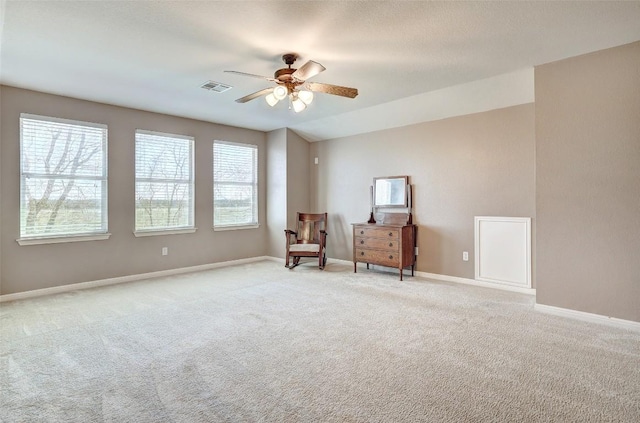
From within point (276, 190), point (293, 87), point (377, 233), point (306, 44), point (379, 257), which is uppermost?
point (306, 44)

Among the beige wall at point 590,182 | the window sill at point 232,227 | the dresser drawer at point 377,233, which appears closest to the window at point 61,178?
the window sill at point 232,227

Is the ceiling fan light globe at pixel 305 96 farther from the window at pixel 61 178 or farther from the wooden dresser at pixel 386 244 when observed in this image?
the window at pixel 61 178

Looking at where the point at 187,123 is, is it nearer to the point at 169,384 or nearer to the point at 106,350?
the point at 106,350

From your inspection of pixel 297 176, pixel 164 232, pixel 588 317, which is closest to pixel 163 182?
→ pixel 164 232

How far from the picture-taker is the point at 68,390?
6.63ft

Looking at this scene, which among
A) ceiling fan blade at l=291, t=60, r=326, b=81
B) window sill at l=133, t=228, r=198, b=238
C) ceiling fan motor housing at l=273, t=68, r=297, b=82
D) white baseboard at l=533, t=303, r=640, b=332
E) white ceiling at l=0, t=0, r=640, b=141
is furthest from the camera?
window sill at l=133, t=228, r=198, b=238

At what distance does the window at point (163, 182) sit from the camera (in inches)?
197

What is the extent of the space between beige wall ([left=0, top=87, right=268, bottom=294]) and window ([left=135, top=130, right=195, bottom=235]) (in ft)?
0.38

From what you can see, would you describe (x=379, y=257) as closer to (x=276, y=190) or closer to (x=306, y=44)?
(x=276, y=190)

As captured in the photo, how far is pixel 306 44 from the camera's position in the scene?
116 inches

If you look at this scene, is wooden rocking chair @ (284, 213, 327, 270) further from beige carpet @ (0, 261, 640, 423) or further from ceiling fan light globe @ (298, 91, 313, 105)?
ceiling fan light globe @ (298, 91, 313, 105)

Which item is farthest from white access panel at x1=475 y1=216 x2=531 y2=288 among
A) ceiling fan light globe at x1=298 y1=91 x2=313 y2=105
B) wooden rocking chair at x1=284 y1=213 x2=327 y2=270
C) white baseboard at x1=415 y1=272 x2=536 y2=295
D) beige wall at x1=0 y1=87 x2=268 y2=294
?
beige wall at x1=0 y1=87 x2=268 y2=294

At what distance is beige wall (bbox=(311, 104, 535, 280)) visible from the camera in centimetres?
422

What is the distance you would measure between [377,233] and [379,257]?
365 mm
